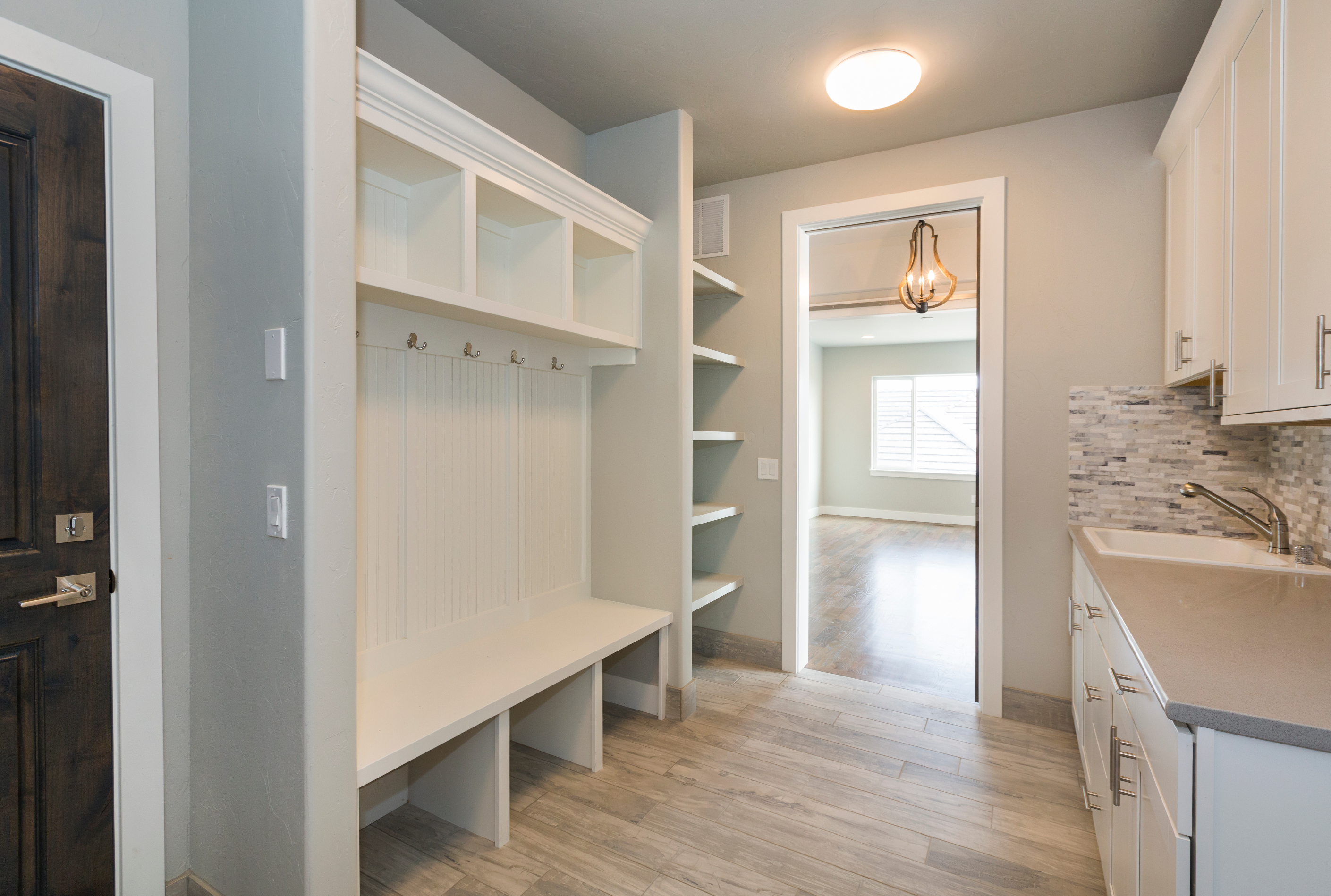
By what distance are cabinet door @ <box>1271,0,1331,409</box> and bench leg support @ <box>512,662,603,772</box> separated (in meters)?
2.06

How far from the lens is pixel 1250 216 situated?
156 cm

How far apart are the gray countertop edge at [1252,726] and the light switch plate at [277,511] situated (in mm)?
1672

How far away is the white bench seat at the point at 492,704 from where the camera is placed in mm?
1697

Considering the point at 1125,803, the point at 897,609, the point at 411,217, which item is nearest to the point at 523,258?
the point at 411,217

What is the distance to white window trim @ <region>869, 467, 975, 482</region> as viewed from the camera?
846cm

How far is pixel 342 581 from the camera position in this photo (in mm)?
1457

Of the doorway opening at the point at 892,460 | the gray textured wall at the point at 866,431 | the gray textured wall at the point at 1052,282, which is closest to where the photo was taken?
the gray textured wall at the point at 1052,282

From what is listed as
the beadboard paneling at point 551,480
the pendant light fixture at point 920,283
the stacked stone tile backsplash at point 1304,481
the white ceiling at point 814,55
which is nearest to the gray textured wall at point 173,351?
the white ceiling at point 814,55

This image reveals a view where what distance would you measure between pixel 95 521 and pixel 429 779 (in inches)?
48.4

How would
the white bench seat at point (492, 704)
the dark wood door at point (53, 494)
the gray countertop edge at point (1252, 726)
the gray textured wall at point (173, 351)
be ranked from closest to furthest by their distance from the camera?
1. the gray countertop edge at point (1252, 726)
2. the dark wood door at point (53, 494)
3. the gray textured wall at point (173, 351)
4. the white bench seat at point (492, 704)

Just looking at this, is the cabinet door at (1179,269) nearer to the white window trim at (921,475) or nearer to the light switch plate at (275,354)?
the light switch plate at (275,354)

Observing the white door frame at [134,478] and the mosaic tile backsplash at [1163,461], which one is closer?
the white door frame at [134,478]

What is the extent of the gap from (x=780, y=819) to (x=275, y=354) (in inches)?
77.5

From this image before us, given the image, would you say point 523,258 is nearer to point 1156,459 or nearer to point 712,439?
point 712,439
